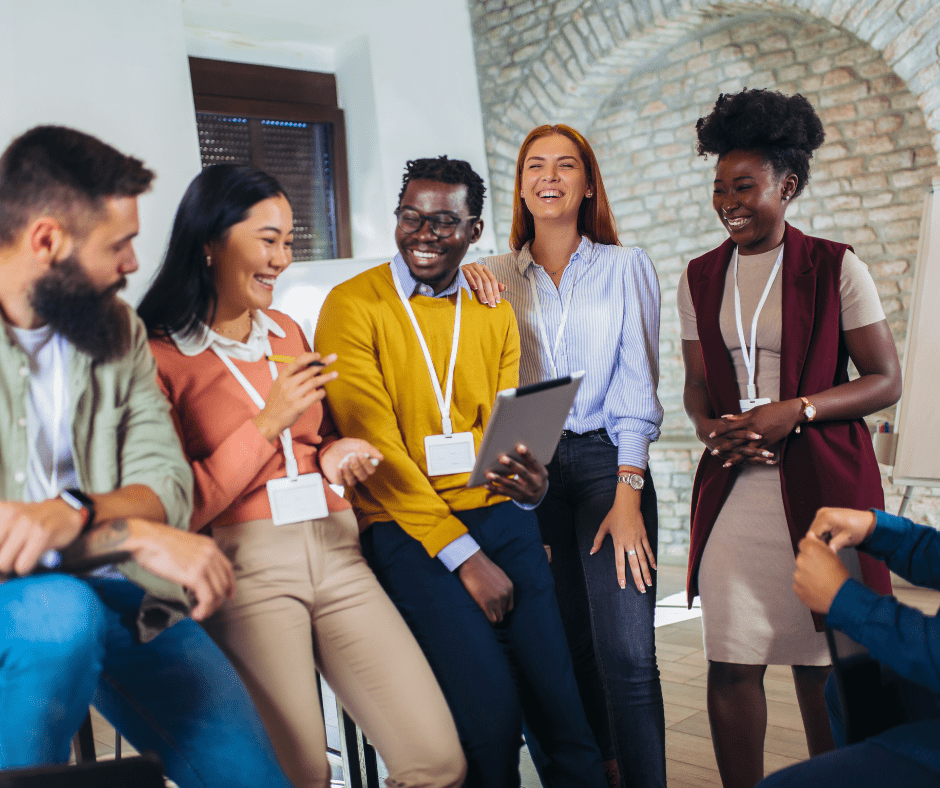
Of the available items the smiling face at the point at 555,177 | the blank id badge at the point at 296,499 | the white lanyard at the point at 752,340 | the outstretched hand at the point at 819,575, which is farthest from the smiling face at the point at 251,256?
the white lanyard at the point at 752,340

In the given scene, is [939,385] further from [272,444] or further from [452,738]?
[272,444]

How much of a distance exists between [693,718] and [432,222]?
221cm

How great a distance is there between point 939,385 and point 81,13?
306cm

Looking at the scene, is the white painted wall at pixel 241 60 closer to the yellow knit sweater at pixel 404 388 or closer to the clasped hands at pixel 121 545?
the yellow knit sweater at pixel 404 388

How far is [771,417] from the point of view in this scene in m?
2.02

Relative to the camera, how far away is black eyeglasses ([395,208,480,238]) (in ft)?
5.97

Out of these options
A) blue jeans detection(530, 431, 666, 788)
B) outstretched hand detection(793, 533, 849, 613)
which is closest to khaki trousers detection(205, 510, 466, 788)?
blue jeans detection(530, 431, 666, 788)

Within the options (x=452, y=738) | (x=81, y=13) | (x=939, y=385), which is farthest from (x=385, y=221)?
(x=452, y=738)

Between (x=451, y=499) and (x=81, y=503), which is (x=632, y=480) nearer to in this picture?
(x=451, y=499)

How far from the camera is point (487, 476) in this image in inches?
67.6

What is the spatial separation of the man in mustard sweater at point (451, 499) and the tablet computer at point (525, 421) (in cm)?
4

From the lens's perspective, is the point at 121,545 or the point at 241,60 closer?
the point at 121,545

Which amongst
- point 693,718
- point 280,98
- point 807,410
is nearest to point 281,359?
point 807,410

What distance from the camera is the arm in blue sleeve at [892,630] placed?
Answer: 1.32 m
